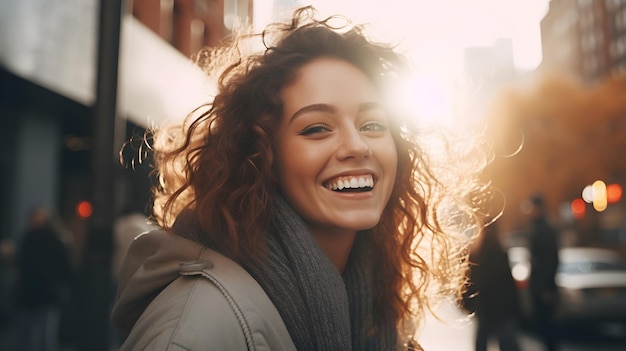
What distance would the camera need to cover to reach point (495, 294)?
582 centimetres

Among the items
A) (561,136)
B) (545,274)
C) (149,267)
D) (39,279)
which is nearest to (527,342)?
(545,274)

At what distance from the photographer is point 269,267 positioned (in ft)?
5.48

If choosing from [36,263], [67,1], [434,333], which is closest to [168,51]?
[67,1]

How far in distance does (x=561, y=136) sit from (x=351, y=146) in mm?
41393

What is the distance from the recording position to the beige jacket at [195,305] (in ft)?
4.48

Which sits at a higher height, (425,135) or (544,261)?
(425,135)

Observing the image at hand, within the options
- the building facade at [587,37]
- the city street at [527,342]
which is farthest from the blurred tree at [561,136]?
the city street at [527,342]

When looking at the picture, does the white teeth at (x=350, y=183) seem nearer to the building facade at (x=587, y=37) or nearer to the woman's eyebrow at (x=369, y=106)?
the woman's eyebrow at (x=369, y=106)

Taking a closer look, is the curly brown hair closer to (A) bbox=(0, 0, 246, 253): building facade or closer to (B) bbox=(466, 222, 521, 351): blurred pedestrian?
(B) bbox=(466, 222, 521, 351): blurred pedestrian

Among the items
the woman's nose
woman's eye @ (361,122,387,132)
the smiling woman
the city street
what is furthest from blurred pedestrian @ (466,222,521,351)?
the woman's nose

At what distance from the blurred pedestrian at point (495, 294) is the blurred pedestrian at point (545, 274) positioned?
1.94 meters

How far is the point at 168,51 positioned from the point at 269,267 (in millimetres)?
13515

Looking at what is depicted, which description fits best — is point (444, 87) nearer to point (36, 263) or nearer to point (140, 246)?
point (140, 246)

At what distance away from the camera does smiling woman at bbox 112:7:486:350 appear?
1.51 meters
